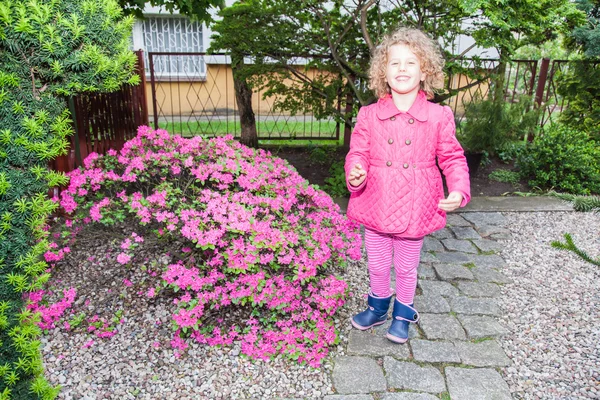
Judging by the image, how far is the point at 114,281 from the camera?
128 inches

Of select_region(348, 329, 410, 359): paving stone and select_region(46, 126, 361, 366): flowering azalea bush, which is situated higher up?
select_region(46, 126, 361, 366): flowering azalea bush

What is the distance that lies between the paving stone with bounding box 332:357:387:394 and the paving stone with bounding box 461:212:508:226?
2609mm

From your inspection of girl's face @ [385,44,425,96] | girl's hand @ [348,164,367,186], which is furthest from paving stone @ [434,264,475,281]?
girl's face @ [385,44,425,96]

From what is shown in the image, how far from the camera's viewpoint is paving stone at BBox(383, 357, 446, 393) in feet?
7.96

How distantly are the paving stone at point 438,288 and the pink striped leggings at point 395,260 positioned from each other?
2.10 ft

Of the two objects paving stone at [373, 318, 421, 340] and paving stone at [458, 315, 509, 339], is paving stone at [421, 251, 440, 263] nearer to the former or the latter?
paving stone at [458, 315, 509, 339]

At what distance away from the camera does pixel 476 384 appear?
2455 millimetres

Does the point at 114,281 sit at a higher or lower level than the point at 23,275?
lower

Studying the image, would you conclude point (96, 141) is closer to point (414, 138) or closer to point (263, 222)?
point (263, 222)

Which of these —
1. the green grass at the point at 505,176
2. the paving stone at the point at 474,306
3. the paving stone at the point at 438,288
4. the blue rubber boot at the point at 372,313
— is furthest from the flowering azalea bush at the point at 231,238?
the green grass at the point at 505,176

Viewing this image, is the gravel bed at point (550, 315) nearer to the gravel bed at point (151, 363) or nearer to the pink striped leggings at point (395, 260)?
the pink striped leggings at point (395, 260)

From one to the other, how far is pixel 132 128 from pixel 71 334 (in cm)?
277

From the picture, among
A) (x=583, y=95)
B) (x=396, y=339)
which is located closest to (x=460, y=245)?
(x=396, y=339)

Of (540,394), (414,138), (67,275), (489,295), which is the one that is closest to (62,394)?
(67,275)
